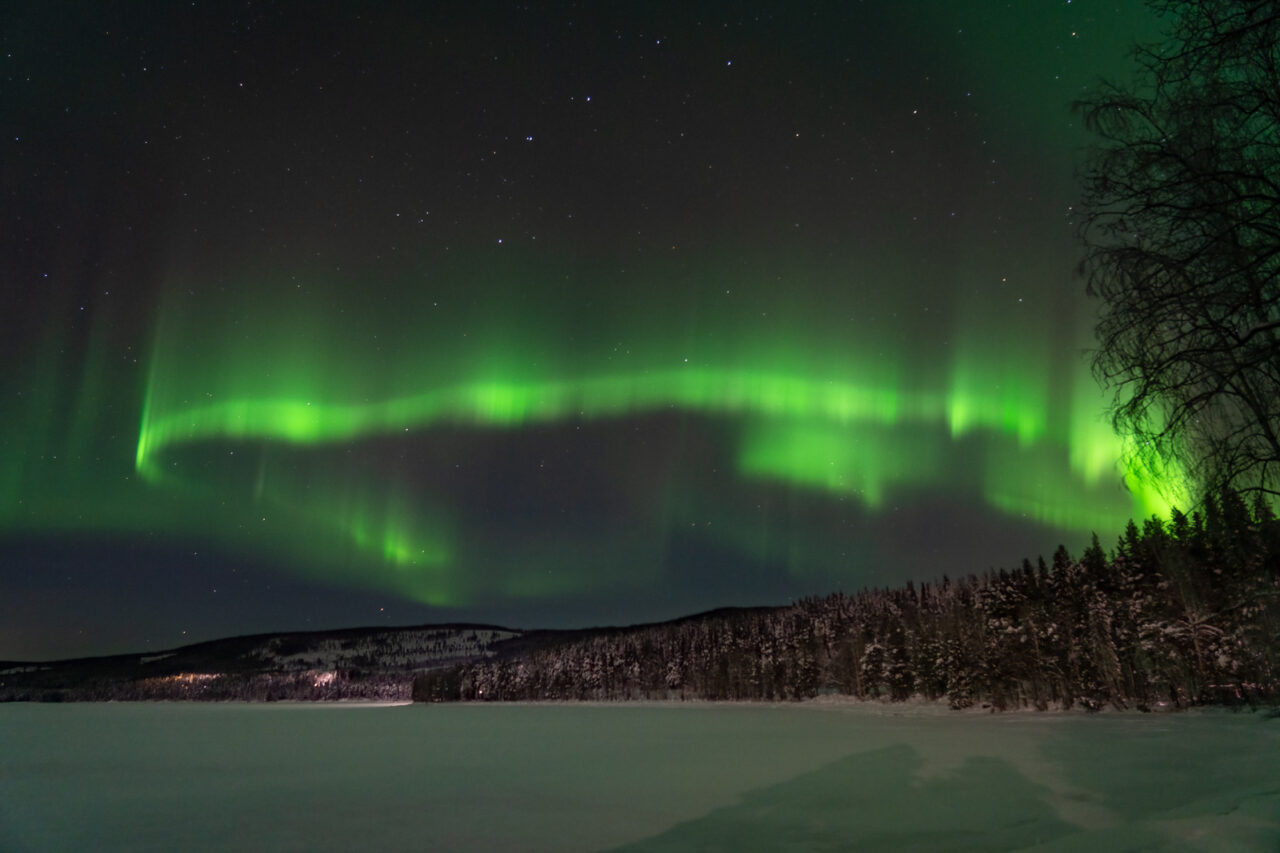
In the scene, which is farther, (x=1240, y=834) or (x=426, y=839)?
(x=426, y=839)

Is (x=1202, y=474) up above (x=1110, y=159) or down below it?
below

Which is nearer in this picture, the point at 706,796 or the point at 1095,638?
the point at 706,796

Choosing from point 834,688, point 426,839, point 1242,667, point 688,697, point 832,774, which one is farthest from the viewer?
point 688,697

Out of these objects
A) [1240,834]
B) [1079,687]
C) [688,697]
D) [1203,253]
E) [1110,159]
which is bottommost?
[688,697]

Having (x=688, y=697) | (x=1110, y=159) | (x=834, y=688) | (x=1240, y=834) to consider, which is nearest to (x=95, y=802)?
(x=1240, y=834)

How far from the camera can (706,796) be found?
15.2 m

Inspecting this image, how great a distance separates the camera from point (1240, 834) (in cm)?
618

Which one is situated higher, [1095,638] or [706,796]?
[1095,638]

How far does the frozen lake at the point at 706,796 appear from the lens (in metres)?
10.4

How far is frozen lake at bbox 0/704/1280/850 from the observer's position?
1038 cm

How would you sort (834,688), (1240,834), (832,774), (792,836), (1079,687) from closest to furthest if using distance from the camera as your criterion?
(1240,834), (792,836), (832,774), (1079,687), (834,688)

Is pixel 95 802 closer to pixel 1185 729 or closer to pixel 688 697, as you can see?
pixel 1185 729

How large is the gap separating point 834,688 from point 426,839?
308 ft

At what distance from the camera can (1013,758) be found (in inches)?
787
